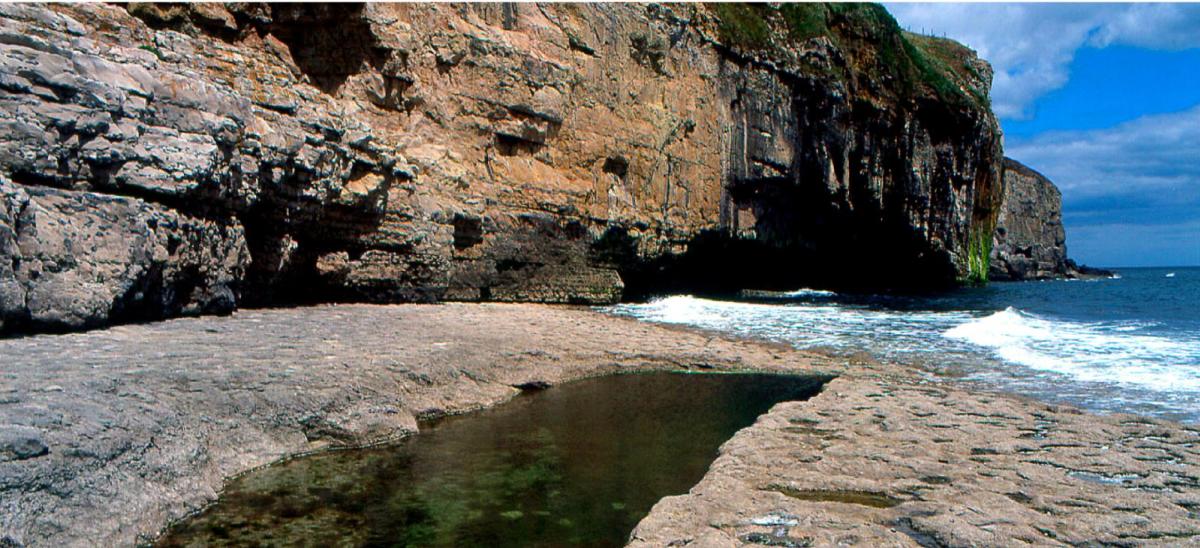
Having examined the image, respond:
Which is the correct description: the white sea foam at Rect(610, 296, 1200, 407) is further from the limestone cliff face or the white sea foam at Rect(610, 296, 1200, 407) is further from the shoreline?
the limestone cliff face

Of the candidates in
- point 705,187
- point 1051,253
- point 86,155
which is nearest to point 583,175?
point 705,187

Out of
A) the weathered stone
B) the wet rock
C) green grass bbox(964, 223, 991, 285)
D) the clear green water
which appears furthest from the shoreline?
green grass bbox(964, 223, 991, 285)

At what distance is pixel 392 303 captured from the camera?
1375 cm

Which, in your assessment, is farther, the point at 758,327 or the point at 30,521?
the point at 758,327

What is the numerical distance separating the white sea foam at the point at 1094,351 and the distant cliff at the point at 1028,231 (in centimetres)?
5207

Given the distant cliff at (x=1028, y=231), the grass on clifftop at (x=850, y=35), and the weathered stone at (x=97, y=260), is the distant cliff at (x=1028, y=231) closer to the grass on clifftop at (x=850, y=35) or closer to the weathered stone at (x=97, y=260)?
the grass on clifftop at (x=850, y=35)

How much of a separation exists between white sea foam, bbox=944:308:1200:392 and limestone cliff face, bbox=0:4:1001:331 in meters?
9.41

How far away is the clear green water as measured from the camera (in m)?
4.09

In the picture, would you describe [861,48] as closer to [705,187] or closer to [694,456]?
[705,187]

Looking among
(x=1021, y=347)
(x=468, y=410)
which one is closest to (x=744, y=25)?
(x=1021, y=347)

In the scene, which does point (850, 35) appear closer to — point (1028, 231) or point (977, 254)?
point (977, 254)

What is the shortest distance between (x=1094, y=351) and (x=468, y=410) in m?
9.13

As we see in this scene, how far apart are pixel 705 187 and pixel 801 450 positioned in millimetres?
19176

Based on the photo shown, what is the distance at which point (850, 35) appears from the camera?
30031 mm
